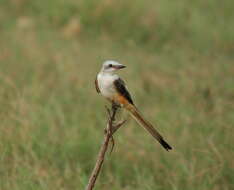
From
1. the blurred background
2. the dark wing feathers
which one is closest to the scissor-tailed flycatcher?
the dark wing feathers

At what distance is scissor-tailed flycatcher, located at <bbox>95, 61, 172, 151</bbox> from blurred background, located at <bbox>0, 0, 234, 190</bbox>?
1184mm

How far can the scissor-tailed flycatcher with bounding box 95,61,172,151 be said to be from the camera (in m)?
2.76

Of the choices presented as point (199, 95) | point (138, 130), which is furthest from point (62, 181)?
point (199, 95)

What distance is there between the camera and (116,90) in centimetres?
281

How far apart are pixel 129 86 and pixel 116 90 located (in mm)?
3554

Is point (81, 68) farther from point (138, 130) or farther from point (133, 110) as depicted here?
point (133, 110)

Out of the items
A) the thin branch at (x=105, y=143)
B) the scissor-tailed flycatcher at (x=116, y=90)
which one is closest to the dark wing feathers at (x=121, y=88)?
the scissor-tailed flycatcher at (x=116, y=90)

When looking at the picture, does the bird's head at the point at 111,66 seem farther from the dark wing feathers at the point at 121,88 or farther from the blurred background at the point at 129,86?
the blurred background at the point at 129,86

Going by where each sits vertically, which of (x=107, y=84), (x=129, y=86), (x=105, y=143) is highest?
(x=129, y=86)

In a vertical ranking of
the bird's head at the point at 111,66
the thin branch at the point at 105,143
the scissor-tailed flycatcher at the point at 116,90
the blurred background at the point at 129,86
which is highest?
the blurred background at the point at 129,86

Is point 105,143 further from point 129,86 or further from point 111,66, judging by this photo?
point 129,86

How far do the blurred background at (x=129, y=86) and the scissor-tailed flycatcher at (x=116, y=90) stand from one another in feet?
3.88

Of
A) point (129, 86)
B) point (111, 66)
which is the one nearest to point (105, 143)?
point (111, 66)

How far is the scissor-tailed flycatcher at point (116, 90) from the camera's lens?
276 cm
